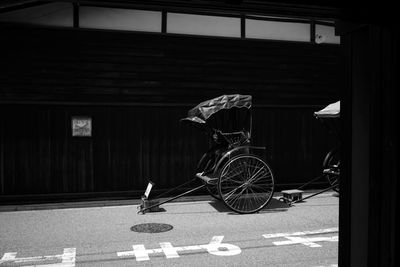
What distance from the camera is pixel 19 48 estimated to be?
9.13 meters

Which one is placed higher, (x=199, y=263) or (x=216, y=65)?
(x=216, y=65)

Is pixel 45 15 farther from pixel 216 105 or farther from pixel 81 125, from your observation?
pixel 216 105

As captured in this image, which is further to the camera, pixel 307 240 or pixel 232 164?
pixel 232 164

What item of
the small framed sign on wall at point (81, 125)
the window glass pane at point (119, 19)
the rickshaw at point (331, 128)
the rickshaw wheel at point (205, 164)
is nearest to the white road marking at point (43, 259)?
the rickshaw wheel at point (205, 164)

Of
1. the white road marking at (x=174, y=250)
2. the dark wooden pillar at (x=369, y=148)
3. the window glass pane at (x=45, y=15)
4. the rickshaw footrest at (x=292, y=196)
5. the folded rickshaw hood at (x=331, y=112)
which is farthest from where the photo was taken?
the rickshaw footrest at (x=292, y=196)

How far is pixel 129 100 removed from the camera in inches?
388

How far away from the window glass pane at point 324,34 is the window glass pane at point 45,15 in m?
6.41

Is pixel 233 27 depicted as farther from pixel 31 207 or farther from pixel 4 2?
pixel 4 2

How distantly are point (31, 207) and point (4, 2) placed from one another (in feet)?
24.3

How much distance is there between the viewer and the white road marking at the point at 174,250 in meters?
5.57

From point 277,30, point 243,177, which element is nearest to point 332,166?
point 243,177

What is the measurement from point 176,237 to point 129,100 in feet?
14.1

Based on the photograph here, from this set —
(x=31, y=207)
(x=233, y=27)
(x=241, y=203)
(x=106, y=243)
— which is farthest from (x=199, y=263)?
(x=233, y=27)

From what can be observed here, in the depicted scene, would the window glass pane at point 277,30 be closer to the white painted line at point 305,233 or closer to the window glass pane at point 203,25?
the window glass pane at point 203,25
